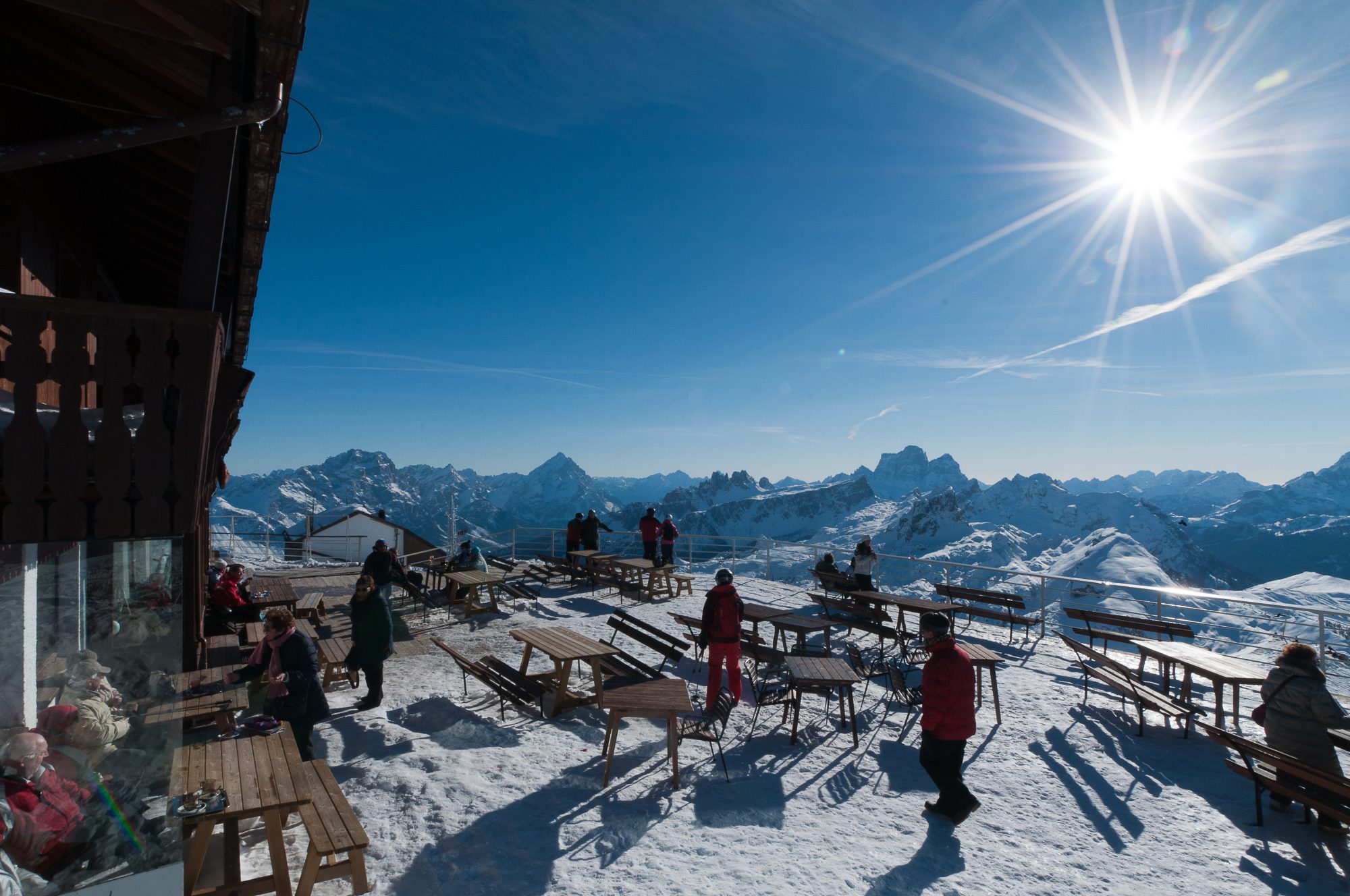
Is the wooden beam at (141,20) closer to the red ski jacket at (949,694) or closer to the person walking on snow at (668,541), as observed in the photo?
the red ski jacket at (949,694)

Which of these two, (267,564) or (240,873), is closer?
(240,873)

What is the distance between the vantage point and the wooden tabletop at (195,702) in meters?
3.83

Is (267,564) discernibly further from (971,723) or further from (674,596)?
(971,723)

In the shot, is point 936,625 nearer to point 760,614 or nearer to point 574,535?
point 760,614

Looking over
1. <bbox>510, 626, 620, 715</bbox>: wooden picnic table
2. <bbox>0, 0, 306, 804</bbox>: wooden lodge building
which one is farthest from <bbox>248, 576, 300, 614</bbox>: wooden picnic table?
<bbox>0, 0, 306, 804</bbox>: wooden lodge building

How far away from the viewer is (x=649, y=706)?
17.2 ft

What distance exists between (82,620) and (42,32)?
375cm

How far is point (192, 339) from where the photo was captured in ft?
11.3

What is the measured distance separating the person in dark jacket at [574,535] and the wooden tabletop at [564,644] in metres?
7.96

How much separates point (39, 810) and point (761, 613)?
7.56 metres

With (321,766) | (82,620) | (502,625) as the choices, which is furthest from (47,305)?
(502,625)

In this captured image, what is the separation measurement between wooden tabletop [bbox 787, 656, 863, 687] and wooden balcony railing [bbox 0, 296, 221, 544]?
5.15 m

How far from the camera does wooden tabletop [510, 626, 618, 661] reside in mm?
6789

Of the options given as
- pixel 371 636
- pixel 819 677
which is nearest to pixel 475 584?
pixel 371 636
